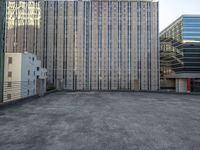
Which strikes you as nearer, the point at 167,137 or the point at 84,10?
the point at 167,137

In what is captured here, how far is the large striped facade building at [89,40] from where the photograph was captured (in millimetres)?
55938

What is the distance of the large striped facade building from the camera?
55.9m

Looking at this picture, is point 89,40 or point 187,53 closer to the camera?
point 187,53

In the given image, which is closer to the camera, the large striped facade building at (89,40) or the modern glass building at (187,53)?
the modern glass building at (187,53)

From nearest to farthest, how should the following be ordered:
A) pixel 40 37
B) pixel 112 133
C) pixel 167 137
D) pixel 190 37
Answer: pixel 167 137 → pixel 112 133 → pixel 190 37 → pixel 40 37

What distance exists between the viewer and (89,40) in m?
56.7

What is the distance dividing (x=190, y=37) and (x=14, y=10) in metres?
64.4

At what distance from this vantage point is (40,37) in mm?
56000

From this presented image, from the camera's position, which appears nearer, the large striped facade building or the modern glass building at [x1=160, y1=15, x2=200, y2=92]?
the modern glass building at [x1=160, y1=15, x2=200, y2=92]

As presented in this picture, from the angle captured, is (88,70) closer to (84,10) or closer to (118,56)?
(118,56)

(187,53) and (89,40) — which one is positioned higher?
(89,40)

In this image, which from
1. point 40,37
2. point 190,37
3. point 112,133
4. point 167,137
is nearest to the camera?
point 167,137

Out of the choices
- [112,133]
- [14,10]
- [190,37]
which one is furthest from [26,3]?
[112,133]

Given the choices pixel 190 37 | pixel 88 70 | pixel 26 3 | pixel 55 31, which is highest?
pixel 26 3
